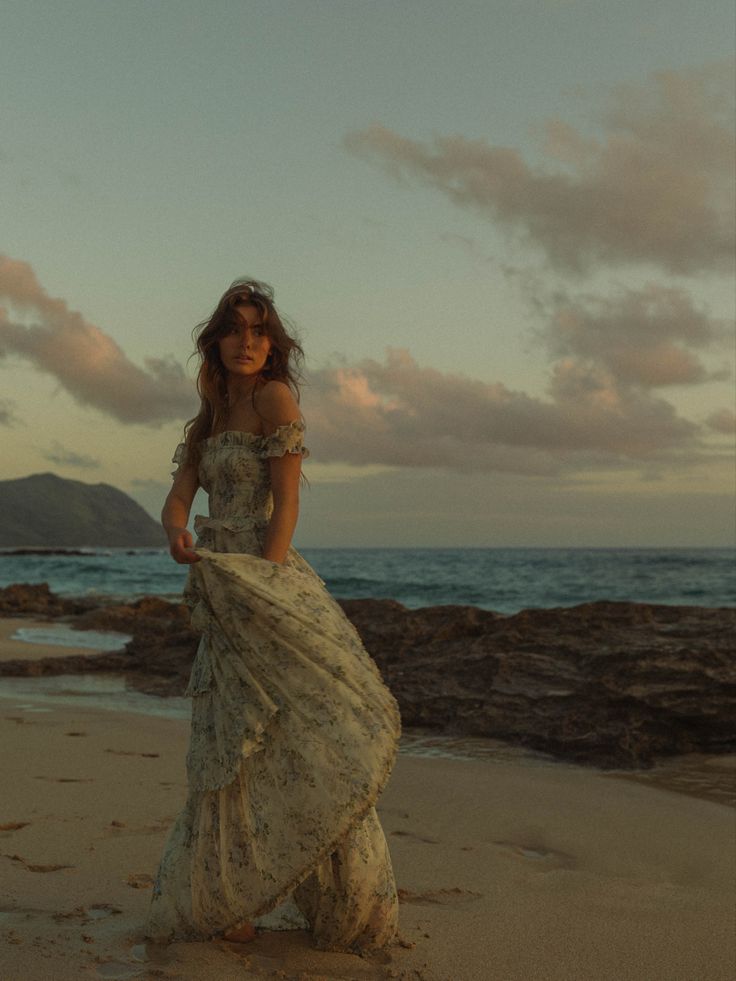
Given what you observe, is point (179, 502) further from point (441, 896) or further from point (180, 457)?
point (441, 896)

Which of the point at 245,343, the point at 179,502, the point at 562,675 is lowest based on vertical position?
the point at 562,675

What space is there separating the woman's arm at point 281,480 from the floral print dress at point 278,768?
0.17ft

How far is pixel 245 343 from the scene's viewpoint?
3.40 m

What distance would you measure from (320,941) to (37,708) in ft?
17.4

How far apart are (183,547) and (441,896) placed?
1.96 m

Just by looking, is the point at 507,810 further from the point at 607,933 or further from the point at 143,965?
the point at 143,965

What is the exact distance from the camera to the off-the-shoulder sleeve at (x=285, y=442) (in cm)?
324

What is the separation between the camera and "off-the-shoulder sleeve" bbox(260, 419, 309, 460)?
10.6ft

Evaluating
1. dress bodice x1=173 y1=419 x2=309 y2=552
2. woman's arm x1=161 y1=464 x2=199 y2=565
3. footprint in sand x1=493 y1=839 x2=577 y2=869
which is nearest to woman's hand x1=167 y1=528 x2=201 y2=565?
woman's arm x1=161 y1=464 x2=199 y2=565

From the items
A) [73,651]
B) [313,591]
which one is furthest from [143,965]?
[73,651]

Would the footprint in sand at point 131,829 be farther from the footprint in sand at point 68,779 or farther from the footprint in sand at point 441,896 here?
the footprint in sand at point 441,896

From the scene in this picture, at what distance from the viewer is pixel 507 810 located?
17.3 ft

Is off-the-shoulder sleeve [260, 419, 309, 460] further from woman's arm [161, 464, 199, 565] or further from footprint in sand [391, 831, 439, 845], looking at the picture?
footprint in sand [391, 831, 439, 845]

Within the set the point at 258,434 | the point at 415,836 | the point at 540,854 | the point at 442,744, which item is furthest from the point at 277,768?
the point at 442,744
